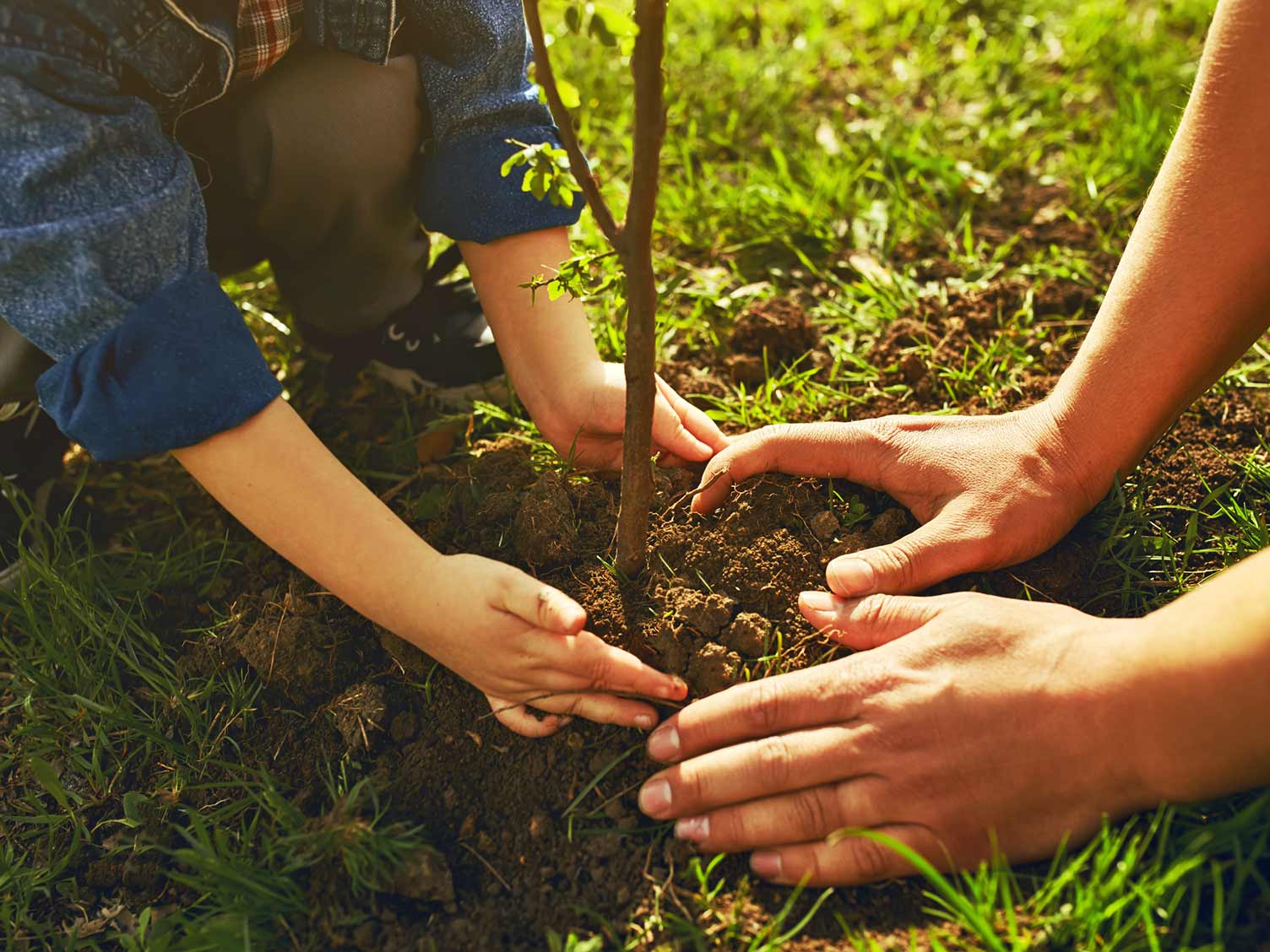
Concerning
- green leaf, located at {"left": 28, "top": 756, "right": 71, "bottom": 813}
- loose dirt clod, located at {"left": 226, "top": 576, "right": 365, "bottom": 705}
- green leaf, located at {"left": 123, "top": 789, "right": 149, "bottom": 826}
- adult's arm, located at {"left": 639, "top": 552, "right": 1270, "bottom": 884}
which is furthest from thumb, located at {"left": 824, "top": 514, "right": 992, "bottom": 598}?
green leaf, located at {"left": 28, "top": 756, "right": 71, "bottom": 813}

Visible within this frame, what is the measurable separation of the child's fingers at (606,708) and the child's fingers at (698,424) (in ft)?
2.04

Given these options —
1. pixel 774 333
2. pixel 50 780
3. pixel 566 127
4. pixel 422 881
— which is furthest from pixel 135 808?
pixel 774 333

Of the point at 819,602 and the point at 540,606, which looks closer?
the point at 540,606

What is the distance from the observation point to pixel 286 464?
170 centimetres

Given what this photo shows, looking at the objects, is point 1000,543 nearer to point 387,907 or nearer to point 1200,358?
point 1200,358

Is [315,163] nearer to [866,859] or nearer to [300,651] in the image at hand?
[300,651]

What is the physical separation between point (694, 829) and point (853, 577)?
503mm

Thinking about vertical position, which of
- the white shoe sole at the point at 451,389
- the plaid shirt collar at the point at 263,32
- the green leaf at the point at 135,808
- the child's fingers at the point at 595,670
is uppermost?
the plaid shirt collar at the point at 263,32

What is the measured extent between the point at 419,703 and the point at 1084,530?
132 centimetres

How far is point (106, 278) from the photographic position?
1.62 metres

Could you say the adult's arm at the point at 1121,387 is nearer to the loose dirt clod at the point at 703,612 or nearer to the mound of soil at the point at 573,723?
the mound of soil at the point at 573,723

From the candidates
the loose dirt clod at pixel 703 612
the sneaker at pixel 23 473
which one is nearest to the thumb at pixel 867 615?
the loose dirt clod at pixel 703 612

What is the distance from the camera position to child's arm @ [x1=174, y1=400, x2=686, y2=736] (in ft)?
5.53

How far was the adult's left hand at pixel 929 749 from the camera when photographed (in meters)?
1.46
